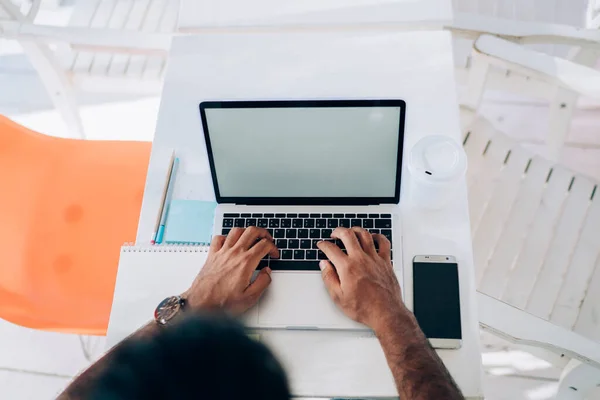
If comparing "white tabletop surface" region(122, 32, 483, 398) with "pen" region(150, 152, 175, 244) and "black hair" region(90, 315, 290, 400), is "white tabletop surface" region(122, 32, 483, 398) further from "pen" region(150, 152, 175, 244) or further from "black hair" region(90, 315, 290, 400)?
"black hair" region(90, 315, 290, 400)

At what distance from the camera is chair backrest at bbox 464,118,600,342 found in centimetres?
143

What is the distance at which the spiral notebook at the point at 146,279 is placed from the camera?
1021 millimetres

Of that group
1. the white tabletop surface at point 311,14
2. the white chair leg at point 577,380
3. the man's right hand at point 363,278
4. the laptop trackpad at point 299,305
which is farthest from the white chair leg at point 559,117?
the laptop trackpad at point 299,305

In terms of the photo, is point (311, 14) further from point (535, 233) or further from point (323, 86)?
point (535, 233)

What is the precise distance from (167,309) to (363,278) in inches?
14.7

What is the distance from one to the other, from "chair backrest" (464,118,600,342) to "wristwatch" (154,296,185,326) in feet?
2.88

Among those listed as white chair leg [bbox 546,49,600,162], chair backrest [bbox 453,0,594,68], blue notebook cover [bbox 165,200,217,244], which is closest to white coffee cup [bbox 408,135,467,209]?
blue notebook cover [bbox 165,200,217,244]

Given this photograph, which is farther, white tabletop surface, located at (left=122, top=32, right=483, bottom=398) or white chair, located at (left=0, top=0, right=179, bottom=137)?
white chair, located at (left=0, top=0, right=179, bottom=137)

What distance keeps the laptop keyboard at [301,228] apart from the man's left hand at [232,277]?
0.03 m

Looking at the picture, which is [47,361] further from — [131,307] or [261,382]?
[261,382]

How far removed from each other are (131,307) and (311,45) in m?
0.74

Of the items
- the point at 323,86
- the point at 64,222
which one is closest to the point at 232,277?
the point at 323,86

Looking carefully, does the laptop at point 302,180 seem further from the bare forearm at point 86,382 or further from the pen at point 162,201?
the bare forearm at point 86,382

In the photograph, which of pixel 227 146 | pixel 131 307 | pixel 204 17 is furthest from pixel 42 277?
pixel 204 17
